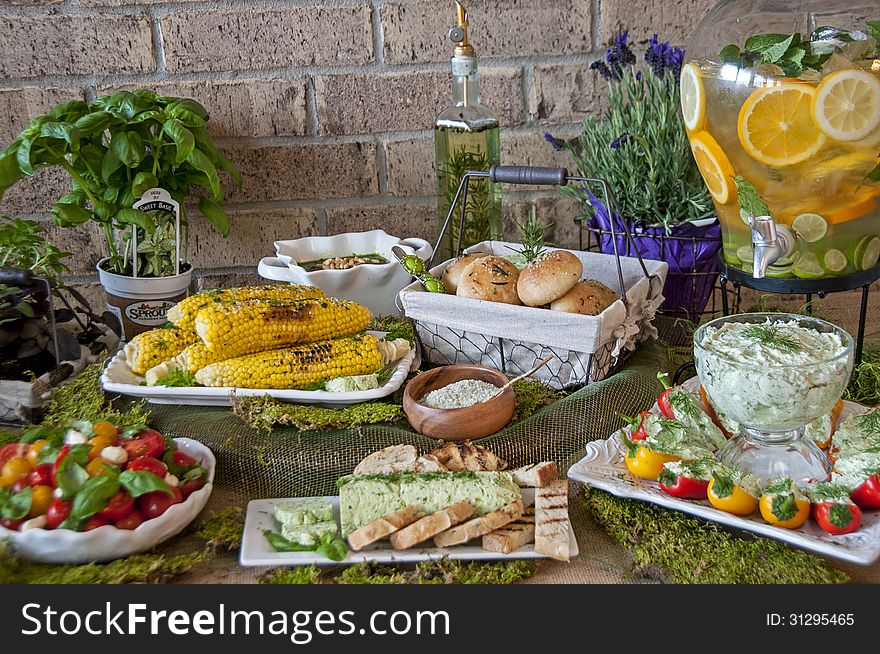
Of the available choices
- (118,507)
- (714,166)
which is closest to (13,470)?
(118,507)

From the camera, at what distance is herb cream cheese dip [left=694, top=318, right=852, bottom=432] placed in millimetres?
946

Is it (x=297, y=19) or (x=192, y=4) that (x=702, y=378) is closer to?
(x=297, y=19)

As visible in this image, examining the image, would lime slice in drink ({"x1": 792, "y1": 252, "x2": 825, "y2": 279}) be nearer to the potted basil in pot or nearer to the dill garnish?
the dill garnish

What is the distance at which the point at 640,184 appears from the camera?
150 centimetres

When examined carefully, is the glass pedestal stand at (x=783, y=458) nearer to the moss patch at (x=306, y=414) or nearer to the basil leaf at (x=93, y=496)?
the moss patch at (x=306, y=414)

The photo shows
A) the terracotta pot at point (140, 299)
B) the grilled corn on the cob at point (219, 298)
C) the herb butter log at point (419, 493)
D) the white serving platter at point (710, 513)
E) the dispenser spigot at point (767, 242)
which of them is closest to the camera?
the white serving platter at point (710, 513)

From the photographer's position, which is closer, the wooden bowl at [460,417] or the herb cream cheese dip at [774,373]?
the herb cream cheese dip at [774,373]

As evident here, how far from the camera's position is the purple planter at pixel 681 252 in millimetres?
1460

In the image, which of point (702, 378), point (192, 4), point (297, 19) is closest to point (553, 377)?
point (702, 378)

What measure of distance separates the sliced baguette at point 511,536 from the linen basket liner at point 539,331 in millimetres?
346

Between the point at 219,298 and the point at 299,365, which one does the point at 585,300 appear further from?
the point at 219,298

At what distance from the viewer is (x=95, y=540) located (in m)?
0.93

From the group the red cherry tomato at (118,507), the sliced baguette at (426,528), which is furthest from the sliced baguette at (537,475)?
the red cherry tomato at (118,507)

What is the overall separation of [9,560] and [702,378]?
0.78 metres
